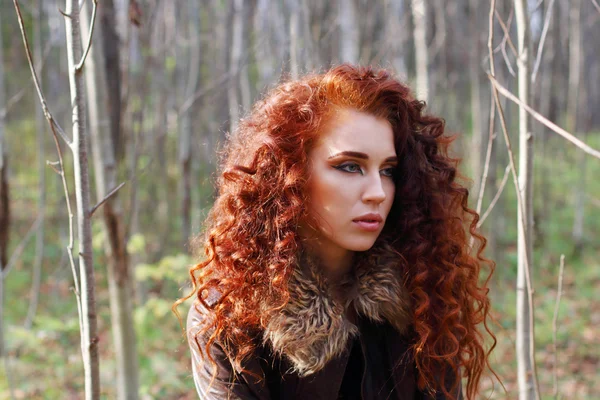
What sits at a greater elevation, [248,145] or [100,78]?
[100,78]

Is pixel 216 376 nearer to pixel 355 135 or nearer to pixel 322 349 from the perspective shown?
pixel 322 349

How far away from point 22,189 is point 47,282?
3.14m

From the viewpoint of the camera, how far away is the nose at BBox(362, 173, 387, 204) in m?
1.57

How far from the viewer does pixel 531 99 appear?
64.6 inches

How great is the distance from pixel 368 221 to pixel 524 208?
1.60 ft

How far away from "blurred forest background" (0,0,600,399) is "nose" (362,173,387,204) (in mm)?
512

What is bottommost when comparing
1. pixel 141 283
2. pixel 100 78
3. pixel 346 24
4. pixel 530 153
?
pixel 141 283

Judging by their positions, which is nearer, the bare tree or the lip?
the bare tree

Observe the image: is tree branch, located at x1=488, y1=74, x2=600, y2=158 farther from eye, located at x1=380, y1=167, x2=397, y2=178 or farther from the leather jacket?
the leather jacket

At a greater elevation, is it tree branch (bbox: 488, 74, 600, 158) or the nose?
tree branch (bbox: 488, 74, 600, 158)

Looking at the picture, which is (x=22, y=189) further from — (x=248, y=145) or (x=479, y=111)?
(x=248, y=145)

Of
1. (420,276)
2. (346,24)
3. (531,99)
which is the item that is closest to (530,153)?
(531,99)

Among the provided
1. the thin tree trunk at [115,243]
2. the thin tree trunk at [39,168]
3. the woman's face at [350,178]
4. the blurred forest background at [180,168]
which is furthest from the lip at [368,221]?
the thin tree trunk at [39,168]

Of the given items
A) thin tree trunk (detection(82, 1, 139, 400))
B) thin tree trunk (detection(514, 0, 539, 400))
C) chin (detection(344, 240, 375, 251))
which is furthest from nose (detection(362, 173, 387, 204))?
thin tree trunk (detection(82, 1, 139, 400))
